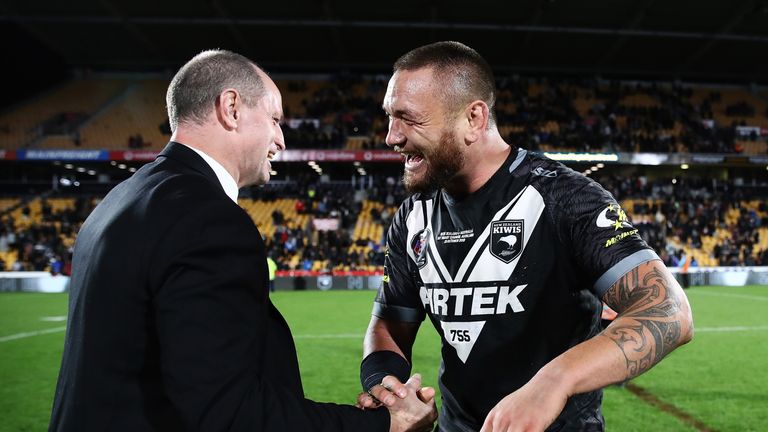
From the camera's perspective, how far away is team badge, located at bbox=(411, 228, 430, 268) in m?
2.51

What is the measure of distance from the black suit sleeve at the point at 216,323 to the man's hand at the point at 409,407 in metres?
0.38

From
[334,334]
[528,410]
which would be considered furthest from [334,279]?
[528,410]

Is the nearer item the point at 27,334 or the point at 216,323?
the point at 216,323

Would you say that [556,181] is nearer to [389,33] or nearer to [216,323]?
[216,323]

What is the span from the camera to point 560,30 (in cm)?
3441

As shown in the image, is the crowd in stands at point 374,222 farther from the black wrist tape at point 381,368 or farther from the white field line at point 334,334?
the black wrist tape at point 381,368

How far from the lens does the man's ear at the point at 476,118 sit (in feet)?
7.55

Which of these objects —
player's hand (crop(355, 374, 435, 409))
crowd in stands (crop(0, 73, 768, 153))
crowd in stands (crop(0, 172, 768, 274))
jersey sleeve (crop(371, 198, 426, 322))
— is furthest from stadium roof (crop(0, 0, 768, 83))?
player's hand (crop(355, 374, 435, 409))

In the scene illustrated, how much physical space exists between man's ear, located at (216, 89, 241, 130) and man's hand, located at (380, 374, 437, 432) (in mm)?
1039

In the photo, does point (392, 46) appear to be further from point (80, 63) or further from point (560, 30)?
point (80, 63)

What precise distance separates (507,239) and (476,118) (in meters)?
0.49

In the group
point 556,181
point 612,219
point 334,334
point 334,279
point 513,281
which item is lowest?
point 334,279

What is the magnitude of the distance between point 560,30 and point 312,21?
14328 millimetres

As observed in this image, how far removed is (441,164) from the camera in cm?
232
